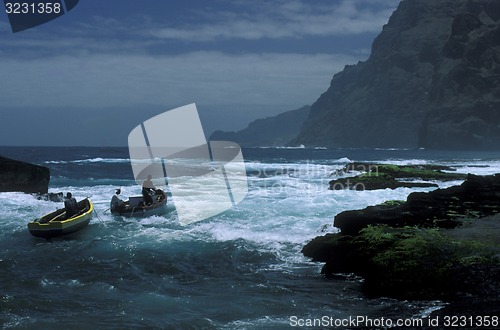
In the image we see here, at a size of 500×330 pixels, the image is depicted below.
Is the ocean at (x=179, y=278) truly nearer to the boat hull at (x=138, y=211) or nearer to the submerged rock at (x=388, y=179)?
the boat hull at (x=138, y=211)

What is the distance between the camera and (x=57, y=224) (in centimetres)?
2012

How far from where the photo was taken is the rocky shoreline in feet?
36.2

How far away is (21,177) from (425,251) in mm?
30340

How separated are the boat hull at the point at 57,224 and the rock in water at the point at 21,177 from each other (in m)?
12.9

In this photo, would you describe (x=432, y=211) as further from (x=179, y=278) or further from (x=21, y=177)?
(x=21, y=177)

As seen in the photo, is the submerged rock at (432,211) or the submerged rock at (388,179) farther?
the submerged rock at (388,179)

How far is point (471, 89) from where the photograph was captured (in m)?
161

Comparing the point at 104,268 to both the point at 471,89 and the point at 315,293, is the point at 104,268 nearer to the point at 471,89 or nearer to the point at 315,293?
the point at 315,293

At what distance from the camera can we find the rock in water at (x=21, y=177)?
33656 mm

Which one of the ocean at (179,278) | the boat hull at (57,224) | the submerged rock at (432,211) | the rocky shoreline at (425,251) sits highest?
the submerged rock at (432,211)

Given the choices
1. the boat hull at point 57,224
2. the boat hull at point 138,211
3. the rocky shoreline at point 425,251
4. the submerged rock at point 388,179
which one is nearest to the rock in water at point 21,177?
the boat hull at point 138,211

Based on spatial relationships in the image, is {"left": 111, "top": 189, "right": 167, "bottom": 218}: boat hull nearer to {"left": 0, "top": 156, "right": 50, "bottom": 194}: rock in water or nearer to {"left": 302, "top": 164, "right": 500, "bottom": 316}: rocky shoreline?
{"left": 302, "top": 164, "right": 500, "bottom": 316}: rocky shoreline

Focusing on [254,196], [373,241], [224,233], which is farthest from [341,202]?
[373,241]

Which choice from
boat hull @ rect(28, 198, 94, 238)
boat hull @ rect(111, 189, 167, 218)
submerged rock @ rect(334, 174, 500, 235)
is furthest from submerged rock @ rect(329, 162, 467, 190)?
boat hull @ rect(28, 198, 94, 238)
